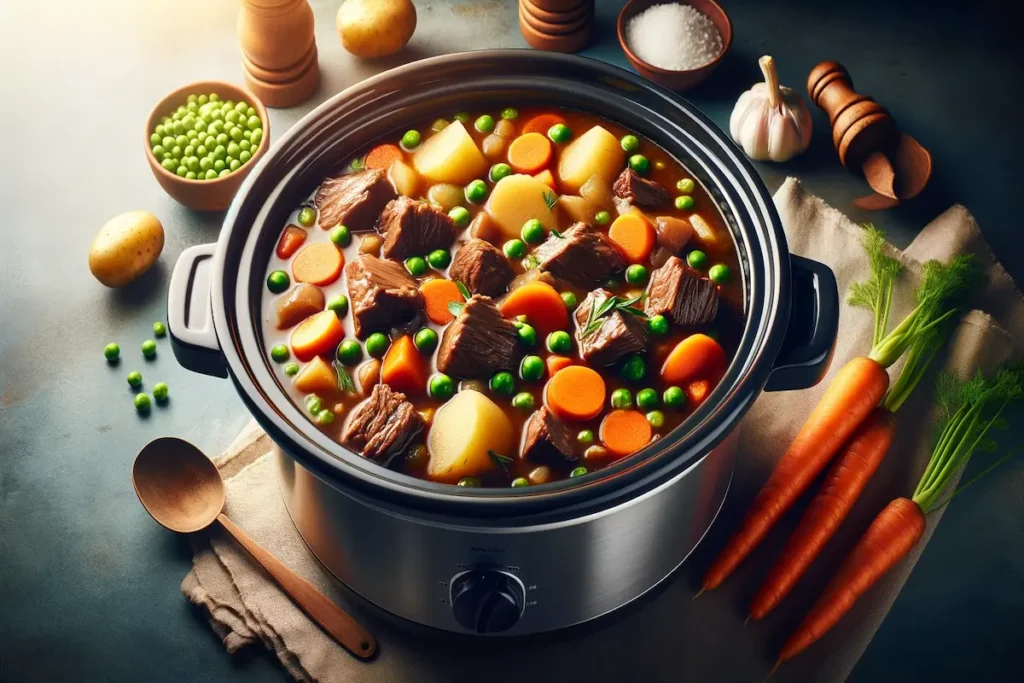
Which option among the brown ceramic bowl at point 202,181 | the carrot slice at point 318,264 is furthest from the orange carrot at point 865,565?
the brown ceramic bowl at point 202,181

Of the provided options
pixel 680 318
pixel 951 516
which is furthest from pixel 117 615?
pixel 951 516

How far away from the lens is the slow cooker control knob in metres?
2.96

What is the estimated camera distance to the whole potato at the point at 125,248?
13.8 feet

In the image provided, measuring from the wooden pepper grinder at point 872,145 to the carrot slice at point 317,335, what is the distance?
2383mm

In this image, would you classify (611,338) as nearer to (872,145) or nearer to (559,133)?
(559,133)

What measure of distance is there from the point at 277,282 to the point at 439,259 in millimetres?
529

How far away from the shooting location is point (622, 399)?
3.20m

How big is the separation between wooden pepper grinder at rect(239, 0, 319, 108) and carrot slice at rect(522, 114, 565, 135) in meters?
1.41

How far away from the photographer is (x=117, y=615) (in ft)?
11.9

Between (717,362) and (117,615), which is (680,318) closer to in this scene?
(717,362)

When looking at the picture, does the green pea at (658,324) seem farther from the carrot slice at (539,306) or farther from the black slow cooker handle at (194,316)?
the black slow cooker handle at (194,316)

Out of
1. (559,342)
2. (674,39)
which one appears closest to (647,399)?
(559,342)

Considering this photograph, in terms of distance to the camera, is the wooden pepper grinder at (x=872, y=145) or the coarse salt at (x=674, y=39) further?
the coarse salt at (x=674, y=39)

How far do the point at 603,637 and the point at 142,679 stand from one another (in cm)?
154
